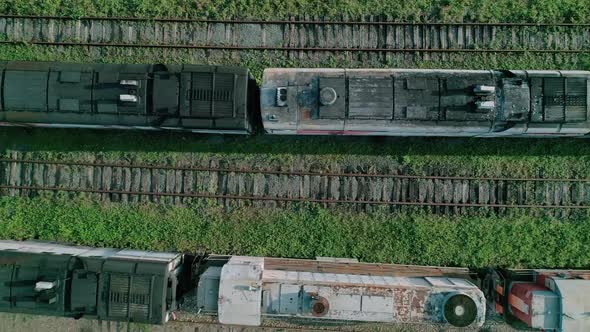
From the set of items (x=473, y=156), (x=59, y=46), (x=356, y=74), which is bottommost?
(x=473, y=156)

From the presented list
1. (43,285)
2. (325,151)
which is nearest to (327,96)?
(325,151)

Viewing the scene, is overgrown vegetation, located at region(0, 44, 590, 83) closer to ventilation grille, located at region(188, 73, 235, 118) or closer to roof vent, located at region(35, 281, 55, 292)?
ventilation grille, located at region(188, 73, 235, 118)

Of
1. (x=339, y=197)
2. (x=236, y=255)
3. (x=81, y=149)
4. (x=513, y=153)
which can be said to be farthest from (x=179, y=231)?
(x=513, y=153)

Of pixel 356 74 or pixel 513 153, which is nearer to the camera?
pixel 356 74

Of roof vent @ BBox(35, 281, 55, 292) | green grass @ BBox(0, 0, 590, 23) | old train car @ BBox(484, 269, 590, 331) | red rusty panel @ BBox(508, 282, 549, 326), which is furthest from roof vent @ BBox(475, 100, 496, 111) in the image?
roof vent @ BBox(35, 281, 55, 292)

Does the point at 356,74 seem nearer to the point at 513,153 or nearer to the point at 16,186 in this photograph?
the point at 513,153

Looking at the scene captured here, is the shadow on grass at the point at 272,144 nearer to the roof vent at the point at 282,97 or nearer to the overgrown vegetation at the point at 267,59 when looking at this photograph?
the roof vent at the point at 282,97

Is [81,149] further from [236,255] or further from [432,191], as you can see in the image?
[432,191]

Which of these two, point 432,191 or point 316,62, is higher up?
point 316,62
